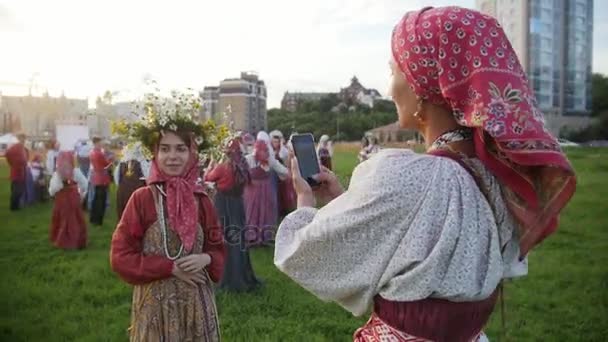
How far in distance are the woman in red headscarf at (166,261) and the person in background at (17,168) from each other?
314 cm

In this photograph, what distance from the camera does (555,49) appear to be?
4.25 meters

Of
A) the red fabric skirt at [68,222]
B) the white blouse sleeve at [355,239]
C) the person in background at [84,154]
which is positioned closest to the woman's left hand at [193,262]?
the white blouse sleeve at [355,239]

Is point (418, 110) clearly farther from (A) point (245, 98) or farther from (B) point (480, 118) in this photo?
(A) point (245, 98)

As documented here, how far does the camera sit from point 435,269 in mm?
1018

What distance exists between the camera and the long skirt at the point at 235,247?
4.99 m

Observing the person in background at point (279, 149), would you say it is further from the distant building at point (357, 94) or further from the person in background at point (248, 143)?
the distant building at point (357, 94)

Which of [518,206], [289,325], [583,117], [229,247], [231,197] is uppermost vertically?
[583,117]

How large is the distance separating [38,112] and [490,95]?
4540 mm

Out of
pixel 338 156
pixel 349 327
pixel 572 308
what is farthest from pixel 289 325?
pixel 572 308

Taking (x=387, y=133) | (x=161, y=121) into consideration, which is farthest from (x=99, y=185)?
(x=161, y=121)

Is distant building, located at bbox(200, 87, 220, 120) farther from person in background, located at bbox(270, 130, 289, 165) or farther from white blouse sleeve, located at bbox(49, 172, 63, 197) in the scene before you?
person in background, located at bbox(270, 130, 289, 165)

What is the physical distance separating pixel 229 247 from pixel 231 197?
0.48 m

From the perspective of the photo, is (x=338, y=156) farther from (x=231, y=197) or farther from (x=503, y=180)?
(x=503, y=180)

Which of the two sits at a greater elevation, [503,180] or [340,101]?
[340,101]
